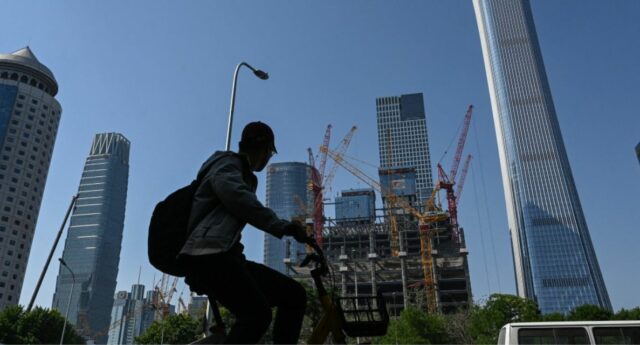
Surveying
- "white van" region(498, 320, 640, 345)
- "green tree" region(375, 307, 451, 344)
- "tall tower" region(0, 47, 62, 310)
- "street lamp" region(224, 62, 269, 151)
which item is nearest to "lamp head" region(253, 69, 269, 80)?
"street lamp" region(224, 62, 269, 151)

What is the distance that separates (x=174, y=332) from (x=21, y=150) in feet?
304

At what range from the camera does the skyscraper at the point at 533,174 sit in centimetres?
13300

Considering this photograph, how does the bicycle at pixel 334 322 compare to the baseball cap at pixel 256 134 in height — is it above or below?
below

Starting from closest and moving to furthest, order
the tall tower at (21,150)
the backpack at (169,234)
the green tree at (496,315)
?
1. the backpack at (169,234)
2. the green tree at (496,315)
3. the tall tower at (21,150)

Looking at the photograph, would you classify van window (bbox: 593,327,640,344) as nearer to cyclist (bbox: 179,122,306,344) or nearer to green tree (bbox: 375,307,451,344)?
cyclist (bbox: 179,122,306,344)

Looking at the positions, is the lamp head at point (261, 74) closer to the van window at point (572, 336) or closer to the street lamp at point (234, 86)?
the street lamp at point (234, 86)

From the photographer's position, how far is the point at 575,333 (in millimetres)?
10484

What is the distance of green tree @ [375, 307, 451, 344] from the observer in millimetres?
45250

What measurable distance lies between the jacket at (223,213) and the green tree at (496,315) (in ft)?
144

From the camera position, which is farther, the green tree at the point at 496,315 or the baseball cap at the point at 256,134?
the green tree at the point at 496,315

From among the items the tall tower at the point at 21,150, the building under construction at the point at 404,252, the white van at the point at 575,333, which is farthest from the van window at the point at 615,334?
the tall tower at the point at 21,150

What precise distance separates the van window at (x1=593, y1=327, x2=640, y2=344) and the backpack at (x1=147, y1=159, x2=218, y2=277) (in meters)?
10.8

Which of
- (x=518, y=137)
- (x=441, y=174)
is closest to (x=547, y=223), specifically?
(x=518, y=137)

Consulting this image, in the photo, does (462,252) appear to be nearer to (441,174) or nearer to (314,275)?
(441,174)
